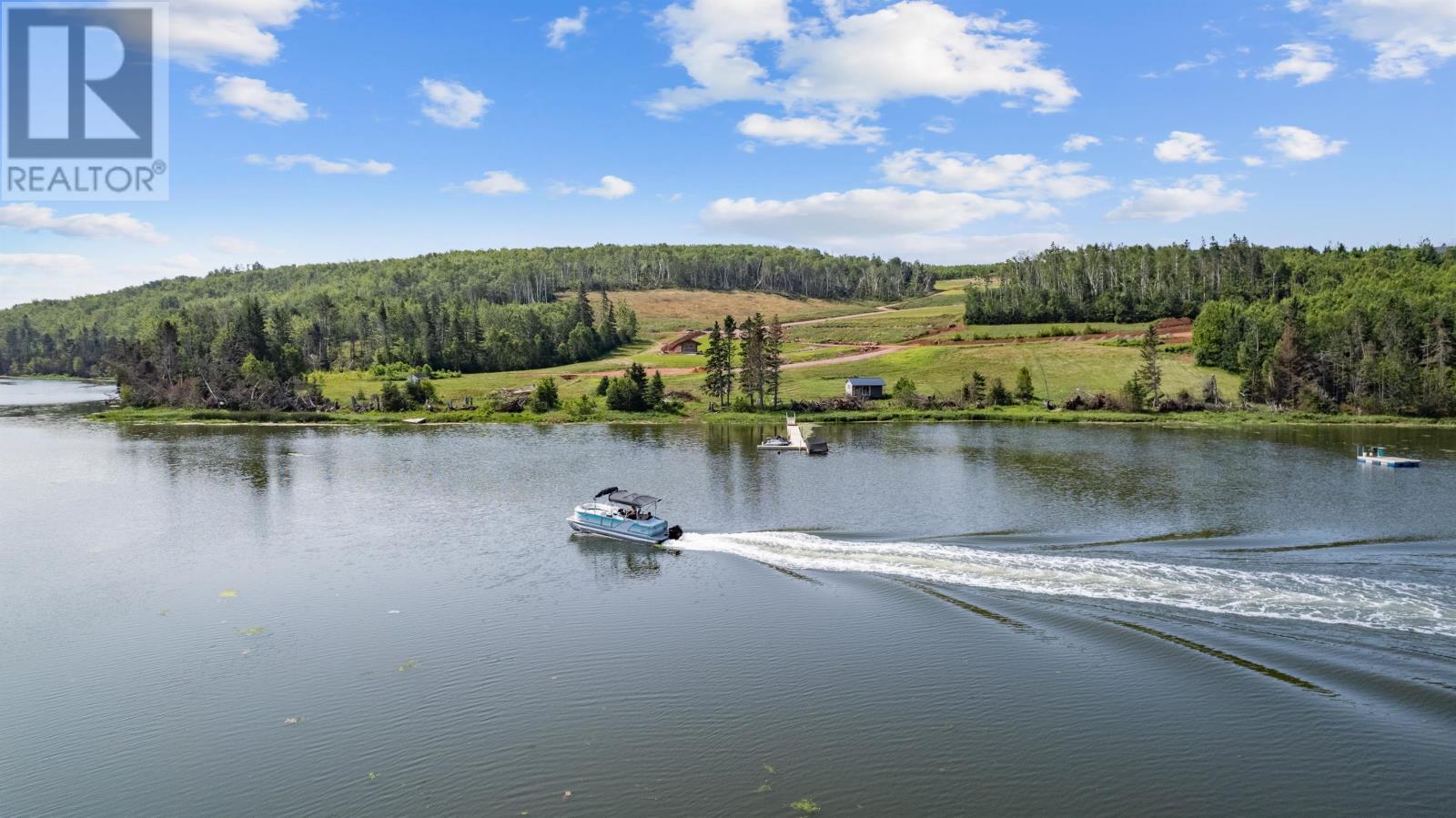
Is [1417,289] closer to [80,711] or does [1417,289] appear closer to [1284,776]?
[1284,776]

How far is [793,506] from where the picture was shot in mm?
52250

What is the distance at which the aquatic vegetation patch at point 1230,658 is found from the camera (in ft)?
82.8

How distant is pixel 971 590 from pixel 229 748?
82.1 ft

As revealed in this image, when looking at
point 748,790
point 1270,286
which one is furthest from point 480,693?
point 1270,286

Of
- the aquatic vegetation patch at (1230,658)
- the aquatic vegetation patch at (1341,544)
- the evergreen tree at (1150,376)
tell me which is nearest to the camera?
the aquatic vegetation patch at (1230,658)

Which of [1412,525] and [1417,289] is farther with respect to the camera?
[1417,289]

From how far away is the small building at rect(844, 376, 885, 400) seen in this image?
113 meters

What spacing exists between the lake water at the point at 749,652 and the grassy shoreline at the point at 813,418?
40.8 meters

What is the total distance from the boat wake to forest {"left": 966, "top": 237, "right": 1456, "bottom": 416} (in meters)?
80.9

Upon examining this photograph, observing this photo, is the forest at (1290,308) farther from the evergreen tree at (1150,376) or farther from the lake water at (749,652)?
the lake water at (749,652)

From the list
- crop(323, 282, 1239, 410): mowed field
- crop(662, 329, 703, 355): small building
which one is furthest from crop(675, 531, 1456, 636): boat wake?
crop(662, 329, 703, 355): small building

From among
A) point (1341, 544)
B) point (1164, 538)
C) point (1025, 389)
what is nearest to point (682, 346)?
point (1025, 389)

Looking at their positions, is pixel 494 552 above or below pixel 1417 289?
below

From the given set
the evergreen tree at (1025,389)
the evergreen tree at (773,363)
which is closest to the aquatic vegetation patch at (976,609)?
the evergreen tree at (773,363)
